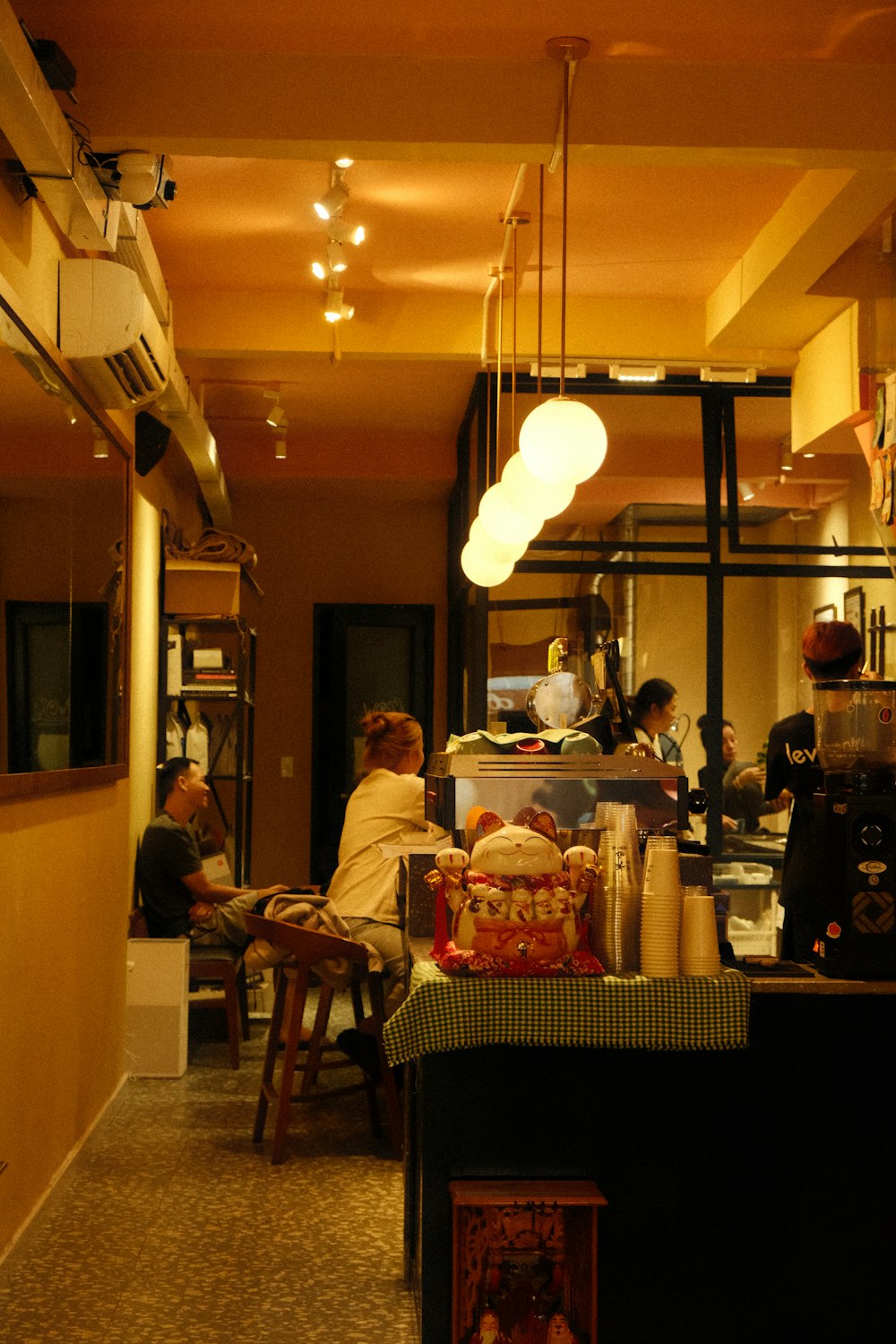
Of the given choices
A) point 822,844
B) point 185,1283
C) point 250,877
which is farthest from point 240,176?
point 250,877

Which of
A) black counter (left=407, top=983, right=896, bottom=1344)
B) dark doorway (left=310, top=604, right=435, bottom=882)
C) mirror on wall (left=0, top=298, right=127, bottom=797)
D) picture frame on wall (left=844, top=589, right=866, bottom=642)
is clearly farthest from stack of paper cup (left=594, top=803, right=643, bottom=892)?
dark doorway (left=310, top=604, right=435, bottom=882)

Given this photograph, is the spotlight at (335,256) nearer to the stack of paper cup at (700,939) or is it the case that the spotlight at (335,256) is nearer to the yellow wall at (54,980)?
the yellow wall at (54,980)

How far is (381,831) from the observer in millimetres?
4996

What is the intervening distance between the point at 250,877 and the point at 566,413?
20.0ft

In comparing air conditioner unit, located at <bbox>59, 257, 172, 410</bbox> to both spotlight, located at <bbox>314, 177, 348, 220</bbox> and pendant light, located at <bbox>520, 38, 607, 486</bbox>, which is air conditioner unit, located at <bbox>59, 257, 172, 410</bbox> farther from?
pendant light, located at <bbox>520, 38, 607, 486</bbox>

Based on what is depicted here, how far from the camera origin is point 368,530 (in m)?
9.23

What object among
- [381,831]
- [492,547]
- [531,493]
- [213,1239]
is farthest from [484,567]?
[213,1239]

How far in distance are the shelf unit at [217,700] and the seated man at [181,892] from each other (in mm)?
888

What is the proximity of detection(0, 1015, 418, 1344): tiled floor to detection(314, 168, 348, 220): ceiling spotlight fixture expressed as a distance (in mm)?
3243

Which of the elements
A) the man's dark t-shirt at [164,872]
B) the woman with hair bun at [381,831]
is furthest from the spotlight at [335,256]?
the man's dark t-shirt at [164,872]

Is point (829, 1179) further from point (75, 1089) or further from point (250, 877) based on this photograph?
point (250, 877)

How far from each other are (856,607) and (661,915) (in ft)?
13.6

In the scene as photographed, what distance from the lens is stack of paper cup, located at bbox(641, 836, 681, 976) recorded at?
262 cm

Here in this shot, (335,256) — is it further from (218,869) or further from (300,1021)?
(218,869)
